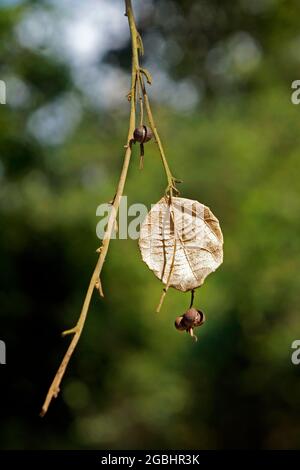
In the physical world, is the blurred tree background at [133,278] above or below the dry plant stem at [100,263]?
above

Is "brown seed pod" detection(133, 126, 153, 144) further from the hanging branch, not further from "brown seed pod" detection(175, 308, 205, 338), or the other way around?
"brown seed pod" detection(175, 308, 205, 338)

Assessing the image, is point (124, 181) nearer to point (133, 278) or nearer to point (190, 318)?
point (190, 318)

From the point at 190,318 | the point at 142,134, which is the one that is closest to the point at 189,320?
the point at 190,318

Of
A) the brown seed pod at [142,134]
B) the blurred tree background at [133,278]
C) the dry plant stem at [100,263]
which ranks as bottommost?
the dry plant stem at [100,263]

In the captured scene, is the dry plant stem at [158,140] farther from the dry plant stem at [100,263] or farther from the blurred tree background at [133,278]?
the blurred tree background at [133,278]

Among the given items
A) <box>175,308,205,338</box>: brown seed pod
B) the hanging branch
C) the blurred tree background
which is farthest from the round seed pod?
the blurred tree background

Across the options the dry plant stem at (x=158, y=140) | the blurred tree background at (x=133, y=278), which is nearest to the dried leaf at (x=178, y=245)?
the dry plant stem at (x=158, y=140)

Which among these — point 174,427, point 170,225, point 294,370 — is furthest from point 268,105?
point 170,225
